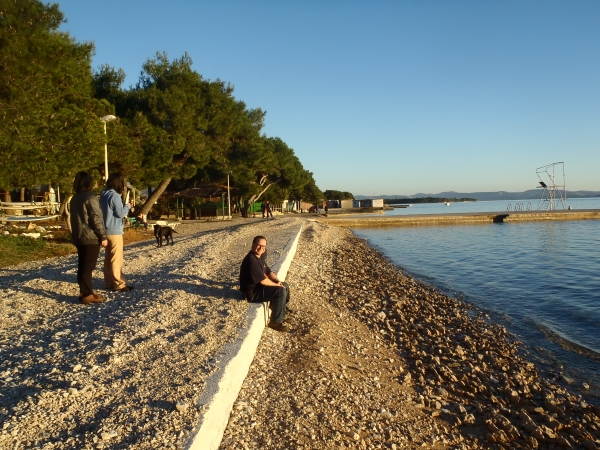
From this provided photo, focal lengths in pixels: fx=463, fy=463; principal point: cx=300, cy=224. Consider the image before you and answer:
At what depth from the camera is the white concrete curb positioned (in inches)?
121

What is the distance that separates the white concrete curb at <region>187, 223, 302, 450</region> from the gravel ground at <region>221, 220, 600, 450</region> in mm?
116

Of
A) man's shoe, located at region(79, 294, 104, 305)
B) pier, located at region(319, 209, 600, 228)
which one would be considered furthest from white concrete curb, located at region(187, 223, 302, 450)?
pier, located at region(319, 209, 600, 228)

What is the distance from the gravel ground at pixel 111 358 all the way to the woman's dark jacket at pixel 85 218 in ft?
3.01

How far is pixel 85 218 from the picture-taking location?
5957mm

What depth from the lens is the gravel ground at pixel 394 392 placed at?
3834 mm

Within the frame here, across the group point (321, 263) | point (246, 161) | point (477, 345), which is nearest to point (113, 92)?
point (246, 161)

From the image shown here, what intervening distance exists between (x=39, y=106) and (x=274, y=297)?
11349 millimetres

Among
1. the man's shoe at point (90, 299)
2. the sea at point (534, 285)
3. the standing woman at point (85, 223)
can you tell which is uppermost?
the standing woman at point (85, 223)

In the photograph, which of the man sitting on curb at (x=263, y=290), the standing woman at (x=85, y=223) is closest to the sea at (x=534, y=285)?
the man sitting on curb at (x=263, y=290)

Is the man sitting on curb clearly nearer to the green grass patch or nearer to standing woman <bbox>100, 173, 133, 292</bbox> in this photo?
standing woman <bbox>100, 173, 133, 292</bbox>

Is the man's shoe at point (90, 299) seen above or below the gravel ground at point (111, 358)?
above

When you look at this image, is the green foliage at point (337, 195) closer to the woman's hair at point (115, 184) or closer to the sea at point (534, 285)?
the sea at point (534, 285)

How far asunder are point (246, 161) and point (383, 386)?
1120 inches

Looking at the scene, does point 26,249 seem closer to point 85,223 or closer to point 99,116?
point 99,116
